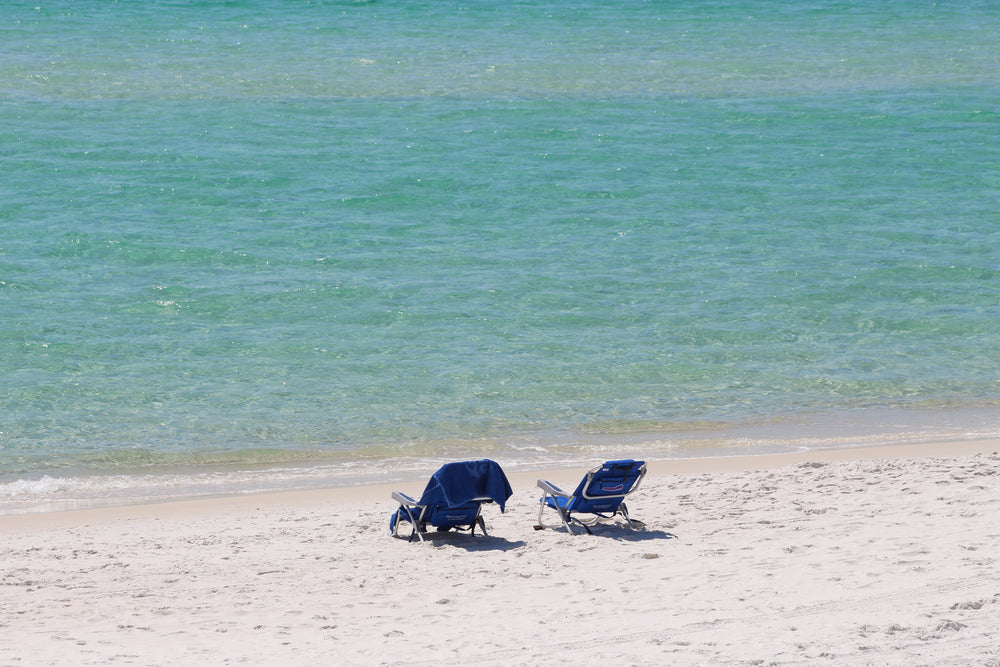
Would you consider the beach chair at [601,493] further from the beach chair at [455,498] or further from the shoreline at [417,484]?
the shoreline at [417,484]

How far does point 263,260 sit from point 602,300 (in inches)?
215

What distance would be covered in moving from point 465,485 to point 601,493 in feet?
3.67

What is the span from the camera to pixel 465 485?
10.1 meters

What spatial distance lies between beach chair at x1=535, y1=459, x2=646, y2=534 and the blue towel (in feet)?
1.54

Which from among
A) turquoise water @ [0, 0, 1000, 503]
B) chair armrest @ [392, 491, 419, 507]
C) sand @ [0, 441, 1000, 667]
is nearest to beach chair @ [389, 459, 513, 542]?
chair armrest @ [392, 491, 419, 507]

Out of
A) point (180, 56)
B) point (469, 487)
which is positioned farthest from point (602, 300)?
point (180, 56)

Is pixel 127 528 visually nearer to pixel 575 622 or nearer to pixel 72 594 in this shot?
pixel 72 594

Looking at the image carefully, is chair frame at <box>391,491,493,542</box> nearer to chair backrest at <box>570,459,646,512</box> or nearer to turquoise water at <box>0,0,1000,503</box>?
chair backrest at <box>570,459,646,512</box>

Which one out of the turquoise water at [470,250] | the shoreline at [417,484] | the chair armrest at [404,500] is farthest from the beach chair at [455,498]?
the turquoise water at [470,250]

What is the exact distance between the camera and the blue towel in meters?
9.98

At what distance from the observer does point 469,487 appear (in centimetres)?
1013

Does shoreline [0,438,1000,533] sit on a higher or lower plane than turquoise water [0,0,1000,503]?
lower

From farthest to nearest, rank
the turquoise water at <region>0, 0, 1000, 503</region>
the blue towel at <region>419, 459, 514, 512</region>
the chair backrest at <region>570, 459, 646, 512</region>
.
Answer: the turquoise water at <region>0, 0, 1000, 503</region> < the chair backrest at <region>570, 459, 646, 512</region> < the blue towel at <region>419, 459, 514, 512</region>

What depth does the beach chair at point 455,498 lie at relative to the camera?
393 inches
